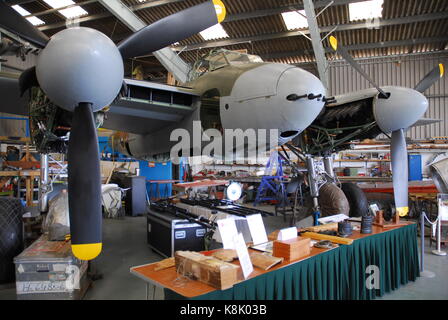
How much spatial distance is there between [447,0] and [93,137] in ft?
45.7

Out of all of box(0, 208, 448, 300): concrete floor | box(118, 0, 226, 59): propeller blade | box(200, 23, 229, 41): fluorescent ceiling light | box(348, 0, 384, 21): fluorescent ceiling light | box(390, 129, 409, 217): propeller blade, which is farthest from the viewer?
box(200, 23, 229, 41): fluorescent ceiling light

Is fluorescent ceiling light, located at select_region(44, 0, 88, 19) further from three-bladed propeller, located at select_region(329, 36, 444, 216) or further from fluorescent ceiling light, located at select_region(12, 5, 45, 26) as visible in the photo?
three-bladed propeller, located at select_region(329, 36, 444, 216)

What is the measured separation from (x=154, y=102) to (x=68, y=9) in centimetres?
1043

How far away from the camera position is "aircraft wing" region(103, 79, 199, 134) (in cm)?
467

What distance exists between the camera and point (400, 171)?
5969 millimetres

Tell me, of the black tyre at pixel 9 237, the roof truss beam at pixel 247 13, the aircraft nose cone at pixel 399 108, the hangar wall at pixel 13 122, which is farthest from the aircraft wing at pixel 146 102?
the hangar wall at pixel 13 122

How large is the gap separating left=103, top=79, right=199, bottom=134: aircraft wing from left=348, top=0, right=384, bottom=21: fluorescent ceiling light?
9737 mm

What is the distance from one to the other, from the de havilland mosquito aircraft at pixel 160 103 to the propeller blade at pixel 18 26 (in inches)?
0.4

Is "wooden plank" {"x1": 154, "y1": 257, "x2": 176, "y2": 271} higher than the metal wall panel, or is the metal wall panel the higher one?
the metal wall panel

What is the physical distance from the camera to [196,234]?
5.37 m

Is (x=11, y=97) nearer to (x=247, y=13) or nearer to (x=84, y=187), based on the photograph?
(x=84, y=187)

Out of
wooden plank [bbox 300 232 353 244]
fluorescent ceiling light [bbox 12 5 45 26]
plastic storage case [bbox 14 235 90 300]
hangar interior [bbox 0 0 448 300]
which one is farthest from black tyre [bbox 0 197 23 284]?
fluorescent ceiling light [bbox 12 5 45 26]
